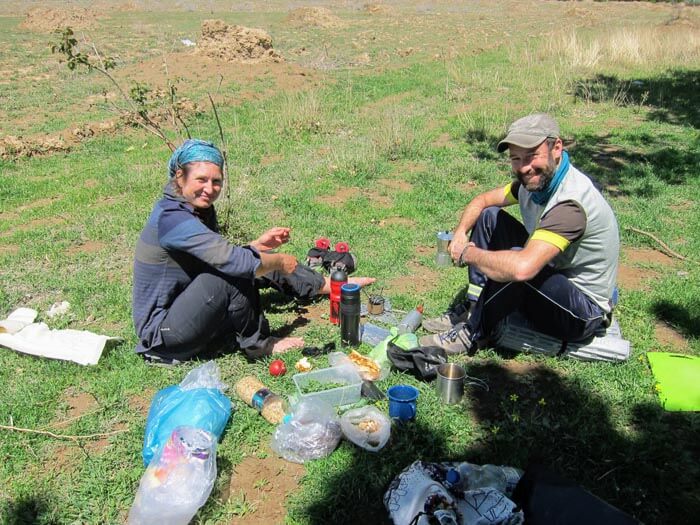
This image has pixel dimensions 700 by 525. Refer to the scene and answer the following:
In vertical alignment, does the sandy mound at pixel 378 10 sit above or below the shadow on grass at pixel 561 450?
above

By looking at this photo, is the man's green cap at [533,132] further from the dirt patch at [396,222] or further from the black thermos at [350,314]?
the dirt patch at [396,222]

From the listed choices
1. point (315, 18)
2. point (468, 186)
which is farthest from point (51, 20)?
point (468, 186)

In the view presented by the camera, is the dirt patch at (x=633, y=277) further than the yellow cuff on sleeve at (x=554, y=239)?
Yes

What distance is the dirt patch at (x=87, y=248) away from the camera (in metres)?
5.66

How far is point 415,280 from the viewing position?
496 centimetres

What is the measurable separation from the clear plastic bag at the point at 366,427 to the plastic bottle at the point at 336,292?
3.68 feet

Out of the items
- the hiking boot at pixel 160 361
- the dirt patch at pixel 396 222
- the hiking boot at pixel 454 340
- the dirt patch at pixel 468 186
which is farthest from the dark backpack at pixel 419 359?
the dirt patch at pixel 468 186

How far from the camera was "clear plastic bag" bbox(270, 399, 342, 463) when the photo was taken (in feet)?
9.76

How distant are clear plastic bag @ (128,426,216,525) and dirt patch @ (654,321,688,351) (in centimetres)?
321

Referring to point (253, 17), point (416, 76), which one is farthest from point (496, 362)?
point (253, 17)

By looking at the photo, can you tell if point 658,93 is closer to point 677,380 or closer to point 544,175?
point 677,380

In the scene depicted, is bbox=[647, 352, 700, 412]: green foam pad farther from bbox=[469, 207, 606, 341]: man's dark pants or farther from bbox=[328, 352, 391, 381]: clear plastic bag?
bbox=[328, 352, 391, 381]: clear plastic bag

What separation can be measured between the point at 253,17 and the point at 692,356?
32.4m

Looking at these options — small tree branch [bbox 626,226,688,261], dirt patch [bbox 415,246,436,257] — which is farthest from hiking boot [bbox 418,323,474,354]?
small tree branch [bbox 626,226,688,261]
